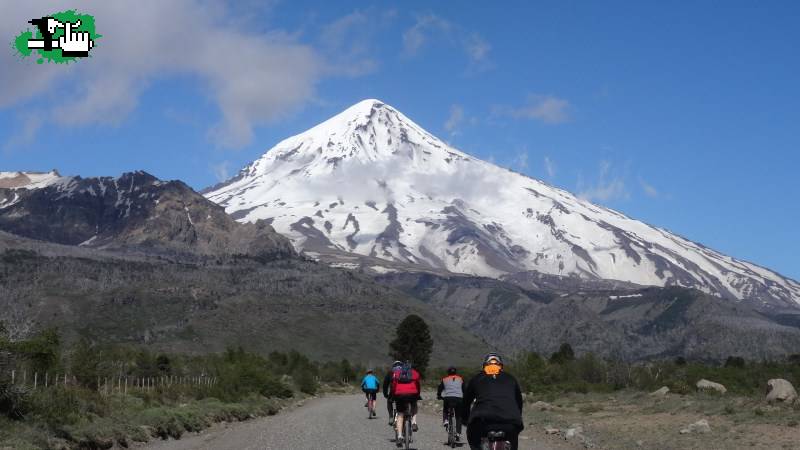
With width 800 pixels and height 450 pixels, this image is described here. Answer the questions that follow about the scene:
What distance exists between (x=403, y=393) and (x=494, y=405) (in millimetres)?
9267

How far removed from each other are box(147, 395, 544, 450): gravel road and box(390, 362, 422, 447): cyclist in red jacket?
629mm

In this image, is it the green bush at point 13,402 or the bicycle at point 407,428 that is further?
the bicycle at point 407,428

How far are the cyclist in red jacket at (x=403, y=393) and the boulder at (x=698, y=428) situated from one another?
7.94m

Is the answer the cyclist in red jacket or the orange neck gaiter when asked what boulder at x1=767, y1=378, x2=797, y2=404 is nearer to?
the cyclist in red jacket

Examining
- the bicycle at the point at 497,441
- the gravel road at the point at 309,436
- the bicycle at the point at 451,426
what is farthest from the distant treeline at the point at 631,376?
the bicycle at the point at 497,441

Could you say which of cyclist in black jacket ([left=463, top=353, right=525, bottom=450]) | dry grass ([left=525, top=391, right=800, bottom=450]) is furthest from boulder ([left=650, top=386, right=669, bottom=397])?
cyclist in black jacket ([left=463, top=353, right=525, bottom=450])

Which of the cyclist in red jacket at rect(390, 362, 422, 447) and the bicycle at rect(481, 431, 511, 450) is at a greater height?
the cyclist in red jacket at rect(390, 362, 422, 447)

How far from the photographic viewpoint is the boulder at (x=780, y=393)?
31464mm

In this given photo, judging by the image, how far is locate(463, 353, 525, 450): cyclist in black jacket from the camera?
15.8 metres

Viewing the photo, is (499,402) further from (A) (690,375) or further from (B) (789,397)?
(A) (690,375)

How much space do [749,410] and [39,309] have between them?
604 feet

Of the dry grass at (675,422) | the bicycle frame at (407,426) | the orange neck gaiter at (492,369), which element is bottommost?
the dry grass at (675,422)

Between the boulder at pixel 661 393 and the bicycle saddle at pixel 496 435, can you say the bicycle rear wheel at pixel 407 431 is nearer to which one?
the bicycle saddle at pixel 496 435

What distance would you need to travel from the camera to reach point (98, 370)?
4556 cm
